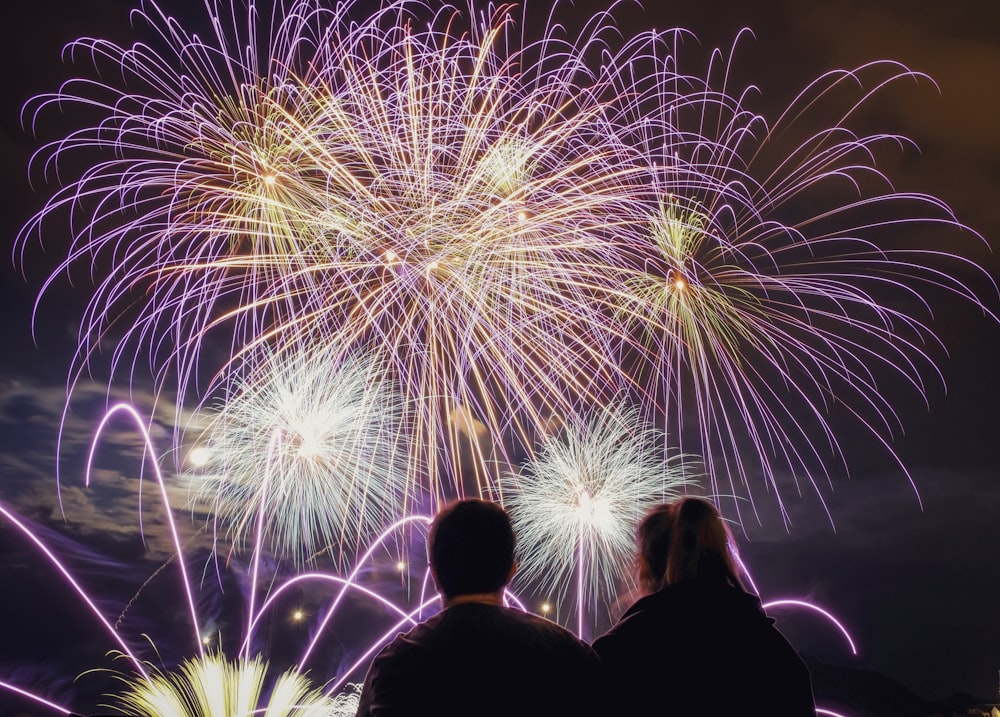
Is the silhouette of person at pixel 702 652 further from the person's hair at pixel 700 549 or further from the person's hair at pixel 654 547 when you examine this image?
the person's hair at pixel 654 547

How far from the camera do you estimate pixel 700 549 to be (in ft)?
12.6

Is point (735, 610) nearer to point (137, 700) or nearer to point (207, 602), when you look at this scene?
point (137, 700)

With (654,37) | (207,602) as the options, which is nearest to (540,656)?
(654,37)

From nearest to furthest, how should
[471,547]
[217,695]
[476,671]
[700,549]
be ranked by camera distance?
[476,671] → [471,547] → [700,549] → [217,695]

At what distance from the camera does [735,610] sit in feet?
12.0

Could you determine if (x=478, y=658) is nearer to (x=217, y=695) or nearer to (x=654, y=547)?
(x=654, y=547)

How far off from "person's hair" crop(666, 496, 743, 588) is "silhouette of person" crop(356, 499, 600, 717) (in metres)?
0.79

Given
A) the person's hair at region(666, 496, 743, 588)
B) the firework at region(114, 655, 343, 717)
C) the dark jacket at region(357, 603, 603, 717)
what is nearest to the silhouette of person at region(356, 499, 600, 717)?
the dark jacket at region(357, 603, 603, 717)

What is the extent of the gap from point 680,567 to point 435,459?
31.3ft

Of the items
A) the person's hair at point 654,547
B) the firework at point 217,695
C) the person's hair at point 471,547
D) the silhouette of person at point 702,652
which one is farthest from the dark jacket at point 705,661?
the firework at point 217,695

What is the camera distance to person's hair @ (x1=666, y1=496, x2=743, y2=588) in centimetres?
380

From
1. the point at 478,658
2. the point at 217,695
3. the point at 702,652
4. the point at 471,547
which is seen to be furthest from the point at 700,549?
the point at 217,695

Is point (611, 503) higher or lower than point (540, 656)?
lower

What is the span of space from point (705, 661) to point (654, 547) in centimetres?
68
